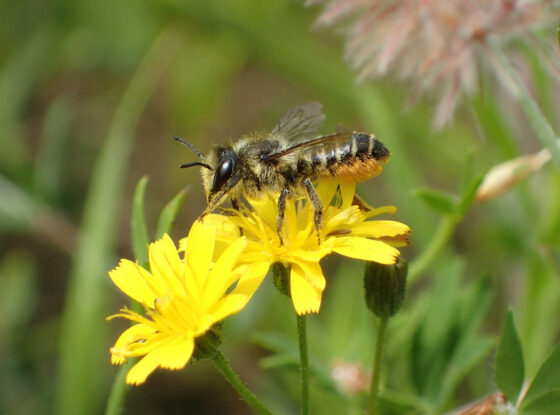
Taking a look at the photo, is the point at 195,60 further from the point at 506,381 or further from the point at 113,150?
the point at 506,381

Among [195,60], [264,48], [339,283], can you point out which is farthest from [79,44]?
[339,283]

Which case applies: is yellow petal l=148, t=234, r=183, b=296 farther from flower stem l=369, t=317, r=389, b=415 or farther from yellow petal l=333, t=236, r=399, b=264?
flower stem l=369, t=317, r=389, b=415

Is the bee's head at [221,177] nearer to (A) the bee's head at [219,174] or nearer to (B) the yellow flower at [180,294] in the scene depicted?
(A) the bee's head at [219,174]

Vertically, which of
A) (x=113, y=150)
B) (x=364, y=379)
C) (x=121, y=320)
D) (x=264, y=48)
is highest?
(x=264, y=48)

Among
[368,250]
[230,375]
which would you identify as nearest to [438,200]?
[368,250]

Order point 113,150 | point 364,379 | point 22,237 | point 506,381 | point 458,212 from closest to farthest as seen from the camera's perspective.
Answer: point 506,381
point 458,212
point 364,379
point 113,150
point 22,237

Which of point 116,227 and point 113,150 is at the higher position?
point 113,150

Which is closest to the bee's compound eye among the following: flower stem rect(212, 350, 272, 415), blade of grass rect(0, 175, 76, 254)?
flower stem rect(212, 350, 272, 415)

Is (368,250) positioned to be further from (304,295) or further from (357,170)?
(357,170)
